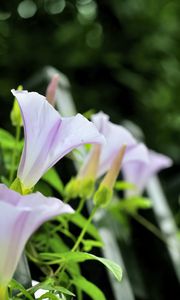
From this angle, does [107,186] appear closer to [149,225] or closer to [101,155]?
[101,155]

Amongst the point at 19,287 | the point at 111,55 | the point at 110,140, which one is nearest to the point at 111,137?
the point at 110,140

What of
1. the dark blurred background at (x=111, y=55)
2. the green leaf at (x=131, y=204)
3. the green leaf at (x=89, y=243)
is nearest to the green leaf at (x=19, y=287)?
the green leaf at (x=89, y=243)

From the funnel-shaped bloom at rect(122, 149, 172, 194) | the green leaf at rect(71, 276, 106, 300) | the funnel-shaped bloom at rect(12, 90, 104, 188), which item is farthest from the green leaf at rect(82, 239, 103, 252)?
the funnel-shaped bloom at rect(122, 149, 172, 194)

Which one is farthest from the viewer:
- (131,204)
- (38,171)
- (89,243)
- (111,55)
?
(111,55)

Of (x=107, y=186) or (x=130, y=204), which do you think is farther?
(x=130, y=204)

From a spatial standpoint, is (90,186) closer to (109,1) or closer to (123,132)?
(123,132)

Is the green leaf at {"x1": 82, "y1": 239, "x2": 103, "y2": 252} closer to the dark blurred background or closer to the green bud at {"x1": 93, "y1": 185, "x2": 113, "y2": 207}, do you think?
the green bud at {"x1": 93, "y1": 185, "x2": 113, "y2": 207}

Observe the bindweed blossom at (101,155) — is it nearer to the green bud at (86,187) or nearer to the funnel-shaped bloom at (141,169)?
the green bud at (86,187)
